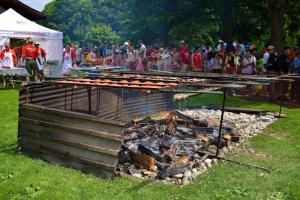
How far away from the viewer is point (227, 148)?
8.98 meters

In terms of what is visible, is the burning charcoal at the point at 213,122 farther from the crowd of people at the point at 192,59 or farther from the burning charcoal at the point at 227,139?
the crowd of people at the point at 192,59

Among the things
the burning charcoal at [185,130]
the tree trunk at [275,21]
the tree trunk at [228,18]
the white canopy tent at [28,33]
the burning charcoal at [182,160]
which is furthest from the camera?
the tree trunk at [228,18]

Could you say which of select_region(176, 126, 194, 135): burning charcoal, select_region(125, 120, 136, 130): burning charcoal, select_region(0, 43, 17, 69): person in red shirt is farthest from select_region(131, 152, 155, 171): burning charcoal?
select_region(0, 43, 17, 69): person in red shirt

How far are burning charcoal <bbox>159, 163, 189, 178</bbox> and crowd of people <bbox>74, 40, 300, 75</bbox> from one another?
32.5 ft

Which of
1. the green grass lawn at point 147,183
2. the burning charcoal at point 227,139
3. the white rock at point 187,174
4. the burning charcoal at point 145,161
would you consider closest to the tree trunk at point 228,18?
the burning charcoal at point 227,139

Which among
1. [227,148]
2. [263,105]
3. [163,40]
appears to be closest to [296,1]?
[263,105]

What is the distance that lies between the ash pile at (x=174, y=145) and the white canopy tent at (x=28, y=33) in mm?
12762

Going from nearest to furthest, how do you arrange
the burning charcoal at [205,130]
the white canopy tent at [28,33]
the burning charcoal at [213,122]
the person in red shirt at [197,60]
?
the burning charcoal at [205,130]
the burning charcoal at [213,122]
the white canopy tent at [28,33]
the person in red shirt at [197,60]

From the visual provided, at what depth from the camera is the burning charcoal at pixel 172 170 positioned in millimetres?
7078

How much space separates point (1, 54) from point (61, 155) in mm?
13992

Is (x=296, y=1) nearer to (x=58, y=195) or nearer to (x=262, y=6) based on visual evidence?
(x=262, y=6)

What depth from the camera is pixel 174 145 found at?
8.26m

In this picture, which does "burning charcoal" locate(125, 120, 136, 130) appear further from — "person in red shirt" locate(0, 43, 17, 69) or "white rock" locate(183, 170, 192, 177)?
"person in red shirt" locate(0, 43, 17, 69)

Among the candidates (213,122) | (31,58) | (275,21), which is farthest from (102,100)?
(275,21)
